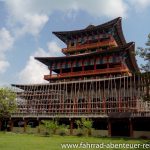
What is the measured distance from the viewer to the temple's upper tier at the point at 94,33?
5284 cm

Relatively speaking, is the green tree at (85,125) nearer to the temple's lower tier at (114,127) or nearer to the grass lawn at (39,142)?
the temple's lower tier at (114,127)

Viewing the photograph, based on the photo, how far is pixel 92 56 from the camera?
51281 millimetres

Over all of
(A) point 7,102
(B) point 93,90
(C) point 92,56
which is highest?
(C) point 92,56

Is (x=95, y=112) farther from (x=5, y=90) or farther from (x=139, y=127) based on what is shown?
(x=5, y=90)

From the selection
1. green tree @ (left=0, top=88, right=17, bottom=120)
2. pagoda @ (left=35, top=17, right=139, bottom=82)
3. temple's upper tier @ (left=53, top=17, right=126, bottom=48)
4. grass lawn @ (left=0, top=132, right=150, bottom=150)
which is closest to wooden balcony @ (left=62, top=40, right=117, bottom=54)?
pagoda @ (left=35, top=17, right=139, bottom=82)

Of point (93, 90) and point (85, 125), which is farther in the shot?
point (93, 90)

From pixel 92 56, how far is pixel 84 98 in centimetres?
984

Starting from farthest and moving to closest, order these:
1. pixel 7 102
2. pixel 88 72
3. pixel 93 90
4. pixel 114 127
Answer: pixel 88 72
pixel 7 102
pixel 93 90
pixel 114 127

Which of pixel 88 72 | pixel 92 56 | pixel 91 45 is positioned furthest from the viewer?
pixel 91 45

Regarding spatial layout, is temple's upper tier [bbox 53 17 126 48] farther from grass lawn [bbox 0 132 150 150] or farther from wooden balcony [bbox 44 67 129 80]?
grass lawn [bbox 0 132 150 150]

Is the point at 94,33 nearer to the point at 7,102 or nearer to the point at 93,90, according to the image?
the point at 93,90

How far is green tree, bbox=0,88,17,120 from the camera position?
44031mm

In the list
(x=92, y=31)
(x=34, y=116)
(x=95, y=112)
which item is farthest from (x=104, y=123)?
(x=92, y=31)

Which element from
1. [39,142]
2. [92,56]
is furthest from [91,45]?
[39,142]
